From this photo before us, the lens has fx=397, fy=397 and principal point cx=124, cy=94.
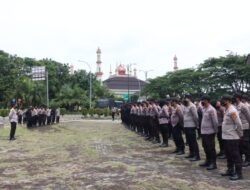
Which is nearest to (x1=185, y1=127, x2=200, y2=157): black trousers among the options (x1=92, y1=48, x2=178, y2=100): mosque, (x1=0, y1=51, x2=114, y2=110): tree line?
(x1=0, y1=51, x2=114, y2=110): tree line

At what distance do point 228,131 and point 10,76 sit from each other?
187 feet

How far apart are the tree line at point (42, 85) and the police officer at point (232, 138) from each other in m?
48.6

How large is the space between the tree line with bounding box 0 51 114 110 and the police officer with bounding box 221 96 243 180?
1914 inches

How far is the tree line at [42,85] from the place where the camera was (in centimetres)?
6006

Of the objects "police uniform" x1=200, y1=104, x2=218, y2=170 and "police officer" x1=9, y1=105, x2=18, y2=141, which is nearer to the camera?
"police uniform" x1=200, y1=104, x2=218, y2=170

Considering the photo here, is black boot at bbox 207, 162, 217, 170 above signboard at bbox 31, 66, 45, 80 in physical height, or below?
below

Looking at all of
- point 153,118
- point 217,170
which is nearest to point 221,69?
point 153,118

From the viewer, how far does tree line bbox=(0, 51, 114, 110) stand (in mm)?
60062

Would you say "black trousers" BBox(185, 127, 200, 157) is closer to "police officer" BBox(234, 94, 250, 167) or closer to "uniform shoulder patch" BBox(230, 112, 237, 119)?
"police officer" BBox(234, 94, 250, 167)

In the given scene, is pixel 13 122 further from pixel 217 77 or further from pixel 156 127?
pixel 217 77

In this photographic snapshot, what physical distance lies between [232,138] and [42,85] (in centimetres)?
5824

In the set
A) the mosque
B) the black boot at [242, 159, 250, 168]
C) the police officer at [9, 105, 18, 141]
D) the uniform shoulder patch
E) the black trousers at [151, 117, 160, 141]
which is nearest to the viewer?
the uniform shoulder patch

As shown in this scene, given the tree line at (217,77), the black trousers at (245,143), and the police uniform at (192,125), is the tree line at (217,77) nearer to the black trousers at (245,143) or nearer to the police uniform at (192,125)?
the police uniform at (192,125)

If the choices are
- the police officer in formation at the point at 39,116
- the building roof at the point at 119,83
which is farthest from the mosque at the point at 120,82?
the police officer in formation at the point at 39,116
